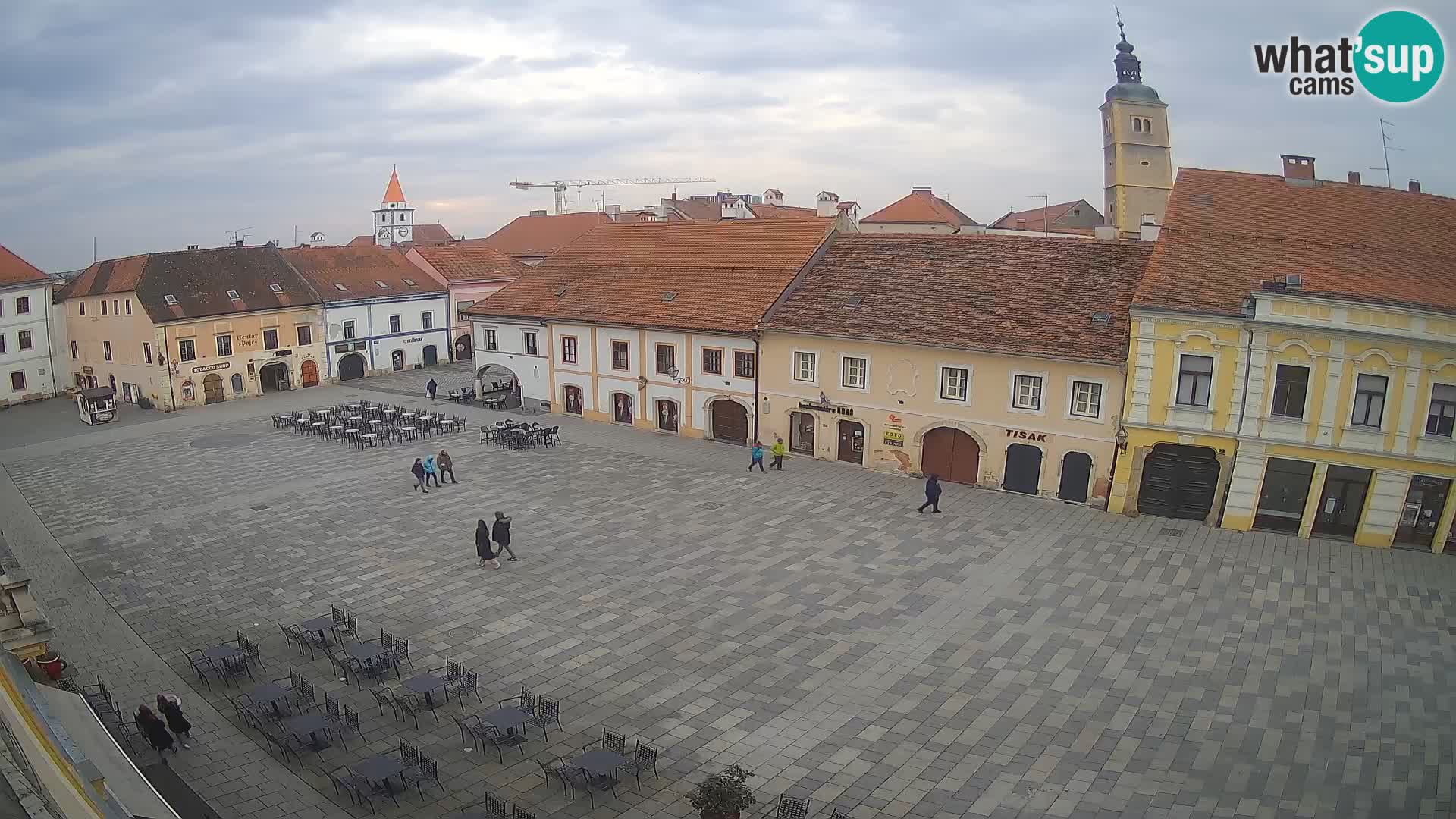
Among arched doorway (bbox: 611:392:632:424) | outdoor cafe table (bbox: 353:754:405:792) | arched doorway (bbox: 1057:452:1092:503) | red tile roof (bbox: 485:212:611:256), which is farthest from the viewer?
red tile roof (bbox: 485:212:611:256)

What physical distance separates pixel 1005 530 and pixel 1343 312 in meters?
10.3

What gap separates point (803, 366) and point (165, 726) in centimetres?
2334

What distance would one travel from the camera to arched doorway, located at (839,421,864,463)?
3294 centimetres

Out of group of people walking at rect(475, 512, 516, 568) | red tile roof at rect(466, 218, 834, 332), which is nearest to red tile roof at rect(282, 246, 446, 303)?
red tile roof at rect(466, 218, 834, 332)

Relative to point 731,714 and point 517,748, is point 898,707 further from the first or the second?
point 517,748

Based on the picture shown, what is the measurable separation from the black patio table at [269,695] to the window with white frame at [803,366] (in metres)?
21.2

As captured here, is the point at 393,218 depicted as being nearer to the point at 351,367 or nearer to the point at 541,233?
the point at 541,233

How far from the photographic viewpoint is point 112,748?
12.5 metres

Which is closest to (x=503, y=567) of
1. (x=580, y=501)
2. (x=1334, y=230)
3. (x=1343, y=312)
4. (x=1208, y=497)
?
(x=580, y=501)

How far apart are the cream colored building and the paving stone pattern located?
1.58 m

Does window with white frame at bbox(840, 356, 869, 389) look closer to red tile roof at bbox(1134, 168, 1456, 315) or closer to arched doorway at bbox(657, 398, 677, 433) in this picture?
arched doorway at bbox(657, 398, 677, 433)

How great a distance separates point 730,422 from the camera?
36875 mm

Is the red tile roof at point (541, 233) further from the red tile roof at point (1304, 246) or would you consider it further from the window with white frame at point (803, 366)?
the red tile roof at point (1304, 246)

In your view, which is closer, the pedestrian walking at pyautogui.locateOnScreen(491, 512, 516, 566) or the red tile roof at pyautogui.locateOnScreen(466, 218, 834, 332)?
the pedestrian walking at pyautogui.locateOnScreen(491, 512, 516, 566)
